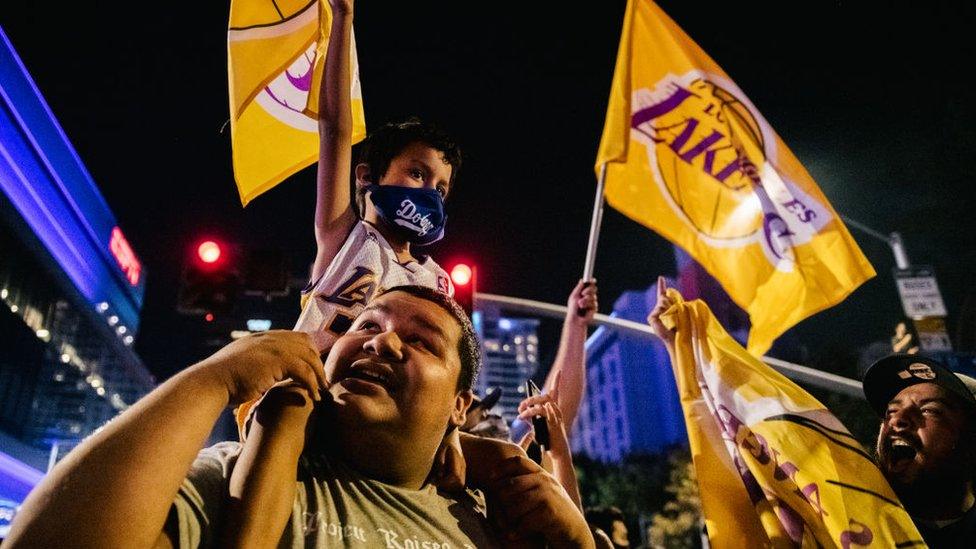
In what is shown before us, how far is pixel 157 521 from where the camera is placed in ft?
4.49

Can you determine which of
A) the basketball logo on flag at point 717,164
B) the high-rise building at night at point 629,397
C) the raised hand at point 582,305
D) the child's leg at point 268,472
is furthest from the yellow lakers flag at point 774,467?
the high-rise building at night at point 629,397

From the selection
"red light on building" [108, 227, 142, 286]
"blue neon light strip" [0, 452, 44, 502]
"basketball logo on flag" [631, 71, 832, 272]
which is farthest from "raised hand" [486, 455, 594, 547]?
"red light on building" [108, 227, 142, 286]

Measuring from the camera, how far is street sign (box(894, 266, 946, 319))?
13.0 m

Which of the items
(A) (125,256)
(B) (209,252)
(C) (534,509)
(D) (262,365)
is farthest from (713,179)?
(A) (125,256)

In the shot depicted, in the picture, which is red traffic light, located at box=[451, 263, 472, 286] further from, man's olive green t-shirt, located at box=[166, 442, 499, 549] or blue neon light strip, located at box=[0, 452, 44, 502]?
blue neon light strip, located at box=[0, 452, 44, 502]

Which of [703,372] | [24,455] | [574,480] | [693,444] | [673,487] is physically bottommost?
[574,480]

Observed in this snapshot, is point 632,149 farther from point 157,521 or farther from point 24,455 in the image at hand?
point 24,455

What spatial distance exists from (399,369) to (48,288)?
5648 cm

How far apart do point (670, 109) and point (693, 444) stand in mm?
3951

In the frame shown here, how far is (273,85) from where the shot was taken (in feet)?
13.7

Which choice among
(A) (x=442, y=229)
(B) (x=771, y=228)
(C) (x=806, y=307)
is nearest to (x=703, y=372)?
(A) (x=442, y=229)

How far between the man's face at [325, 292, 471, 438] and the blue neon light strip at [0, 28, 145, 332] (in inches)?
1625

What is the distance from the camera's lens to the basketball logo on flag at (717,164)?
6367mm

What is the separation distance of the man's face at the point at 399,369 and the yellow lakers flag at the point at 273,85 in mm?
1917
